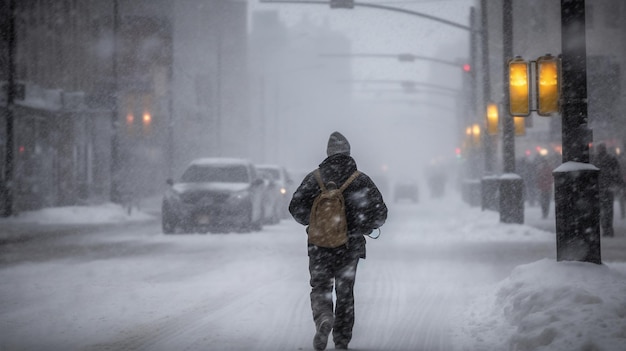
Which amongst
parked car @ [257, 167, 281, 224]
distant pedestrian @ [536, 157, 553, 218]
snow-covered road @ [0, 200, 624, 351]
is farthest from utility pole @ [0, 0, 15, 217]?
distant pedestrian @ [536, 157, 553, 218]

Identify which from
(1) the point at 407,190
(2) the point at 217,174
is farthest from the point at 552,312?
(1) the point at 407,190

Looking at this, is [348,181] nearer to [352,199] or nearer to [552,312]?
[352,199]

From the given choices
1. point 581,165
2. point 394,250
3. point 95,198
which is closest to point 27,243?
point 394,250

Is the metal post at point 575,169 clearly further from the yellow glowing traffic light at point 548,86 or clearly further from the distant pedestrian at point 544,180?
the distant pedestrian at point 544,180

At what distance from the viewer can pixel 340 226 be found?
6402 millimetres

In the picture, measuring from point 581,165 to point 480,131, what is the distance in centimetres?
2169

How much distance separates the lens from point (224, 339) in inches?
283

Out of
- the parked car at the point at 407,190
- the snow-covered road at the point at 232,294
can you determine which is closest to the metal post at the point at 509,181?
the snow-covered road at the point at 232,294

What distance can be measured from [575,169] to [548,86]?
1.22 metres

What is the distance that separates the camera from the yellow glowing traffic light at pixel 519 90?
11195 mm

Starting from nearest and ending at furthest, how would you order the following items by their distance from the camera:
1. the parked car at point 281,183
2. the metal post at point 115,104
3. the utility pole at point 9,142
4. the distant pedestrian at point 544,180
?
1. the distant pedestrian at point 544,180
2. the utility pole at point 9,142
3. the parked car at point 281,183
4. the metal post at point 115,104

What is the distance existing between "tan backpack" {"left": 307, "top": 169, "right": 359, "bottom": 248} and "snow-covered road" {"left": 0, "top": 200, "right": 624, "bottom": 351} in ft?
3.22

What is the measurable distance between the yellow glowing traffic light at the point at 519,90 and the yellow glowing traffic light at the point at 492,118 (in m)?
10.6

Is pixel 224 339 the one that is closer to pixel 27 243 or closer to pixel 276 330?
pixel 276 330
